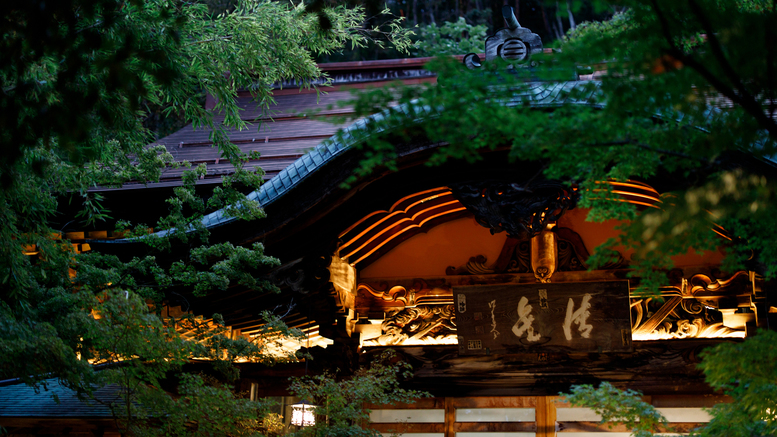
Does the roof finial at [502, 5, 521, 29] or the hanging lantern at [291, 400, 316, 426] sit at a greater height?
the roof finial at [502, 5, 521, 29]

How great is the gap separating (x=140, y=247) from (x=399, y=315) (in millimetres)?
2797

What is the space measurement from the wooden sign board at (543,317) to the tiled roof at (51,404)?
387 cm

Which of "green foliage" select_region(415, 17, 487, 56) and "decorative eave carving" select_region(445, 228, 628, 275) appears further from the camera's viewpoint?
"green foliage" select_region(415, 17, 487, 56)

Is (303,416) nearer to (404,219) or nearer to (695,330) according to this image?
(404,219)

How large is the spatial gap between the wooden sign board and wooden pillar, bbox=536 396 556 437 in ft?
2.22

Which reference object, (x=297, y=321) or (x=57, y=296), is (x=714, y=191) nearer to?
(x=57, y=296)

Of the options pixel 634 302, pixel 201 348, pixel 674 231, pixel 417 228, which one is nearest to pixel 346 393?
pixel 201 348

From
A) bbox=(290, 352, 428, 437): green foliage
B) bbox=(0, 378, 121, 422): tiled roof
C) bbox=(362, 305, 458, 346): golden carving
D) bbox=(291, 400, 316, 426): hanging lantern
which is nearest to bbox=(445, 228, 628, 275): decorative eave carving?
bbox=(362, 305, 458, 346): golden carving

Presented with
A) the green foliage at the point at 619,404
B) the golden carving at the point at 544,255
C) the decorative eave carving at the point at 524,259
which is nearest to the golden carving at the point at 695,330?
the decorative eave carving at the point at 524,259

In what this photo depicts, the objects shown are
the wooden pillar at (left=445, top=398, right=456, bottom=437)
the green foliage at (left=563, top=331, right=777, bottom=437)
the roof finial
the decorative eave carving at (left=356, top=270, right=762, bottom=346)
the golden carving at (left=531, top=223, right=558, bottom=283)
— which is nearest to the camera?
the green foliage at (left=563, top=331, right=777, bottom=437)

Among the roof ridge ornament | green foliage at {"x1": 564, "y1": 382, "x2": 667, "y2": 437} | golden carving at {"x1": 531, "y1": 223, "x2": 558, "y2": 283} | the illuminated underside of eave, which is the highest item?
the roof ridge ornament

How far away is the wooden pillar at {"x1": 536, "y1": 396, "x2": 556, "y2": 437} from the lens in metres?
7.00

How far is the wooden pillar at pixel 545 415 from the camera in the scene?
700cm

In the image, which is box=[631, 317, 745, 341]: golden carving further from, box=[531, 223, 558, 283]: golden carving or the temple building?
box=[531, 223, 558, 283]: golden carving
